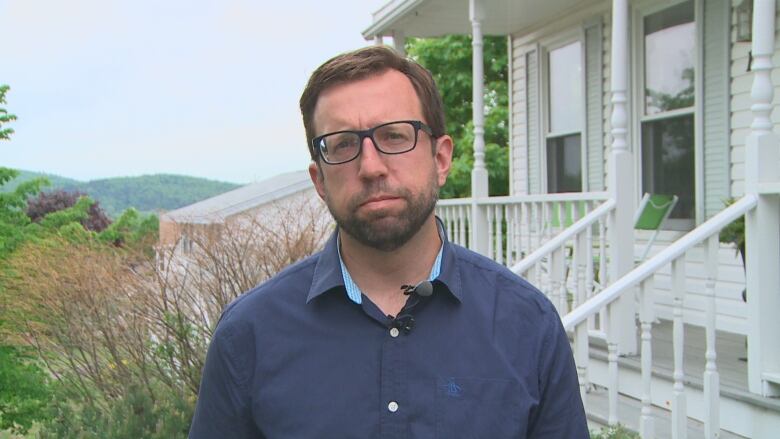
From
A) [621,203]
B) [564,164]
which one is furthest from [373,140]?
[564,164]

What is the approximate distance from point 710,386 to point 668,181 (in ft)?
12.6

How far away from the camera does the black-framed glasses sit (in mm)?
1619

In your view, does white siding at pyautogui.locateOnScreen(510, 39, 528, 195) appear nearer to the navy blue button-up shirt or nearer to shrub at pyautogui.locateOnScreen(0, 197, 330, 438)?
shrub at pyautogui.locateOnScreen(0, 197, 330, 438)

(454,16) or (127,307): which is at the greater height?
(454,16)

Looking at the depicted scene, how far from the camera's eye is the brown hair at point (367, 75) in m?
1.66

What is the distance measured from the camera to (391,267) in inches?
66.2

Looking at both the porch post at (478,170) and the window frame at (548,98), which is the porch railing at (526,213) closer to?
the porch post at (478,170)

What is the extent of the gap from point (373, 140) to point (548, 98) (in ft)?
28.8

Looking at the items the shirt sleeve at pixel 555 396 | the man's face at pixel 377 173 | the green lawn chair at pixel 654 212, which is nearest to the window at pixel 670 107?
the green lawn chair at pixel 654 212

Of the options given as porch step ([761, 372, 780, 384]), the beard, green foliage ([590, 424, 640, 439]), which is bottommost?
green foliage ([590, 424, 640, 439])

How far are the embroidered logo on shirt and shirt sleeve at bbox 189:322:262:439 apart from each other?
1.27ft

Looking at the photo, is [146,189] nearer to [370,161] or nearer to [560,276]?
[560,276]

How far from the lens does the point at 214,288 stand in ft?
22.3

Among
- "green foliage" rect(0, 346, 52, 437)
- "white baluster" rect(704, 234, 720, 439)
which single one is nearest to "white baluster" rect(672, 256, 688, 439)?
"white baluster" rect(704, 234, 720, 439)
